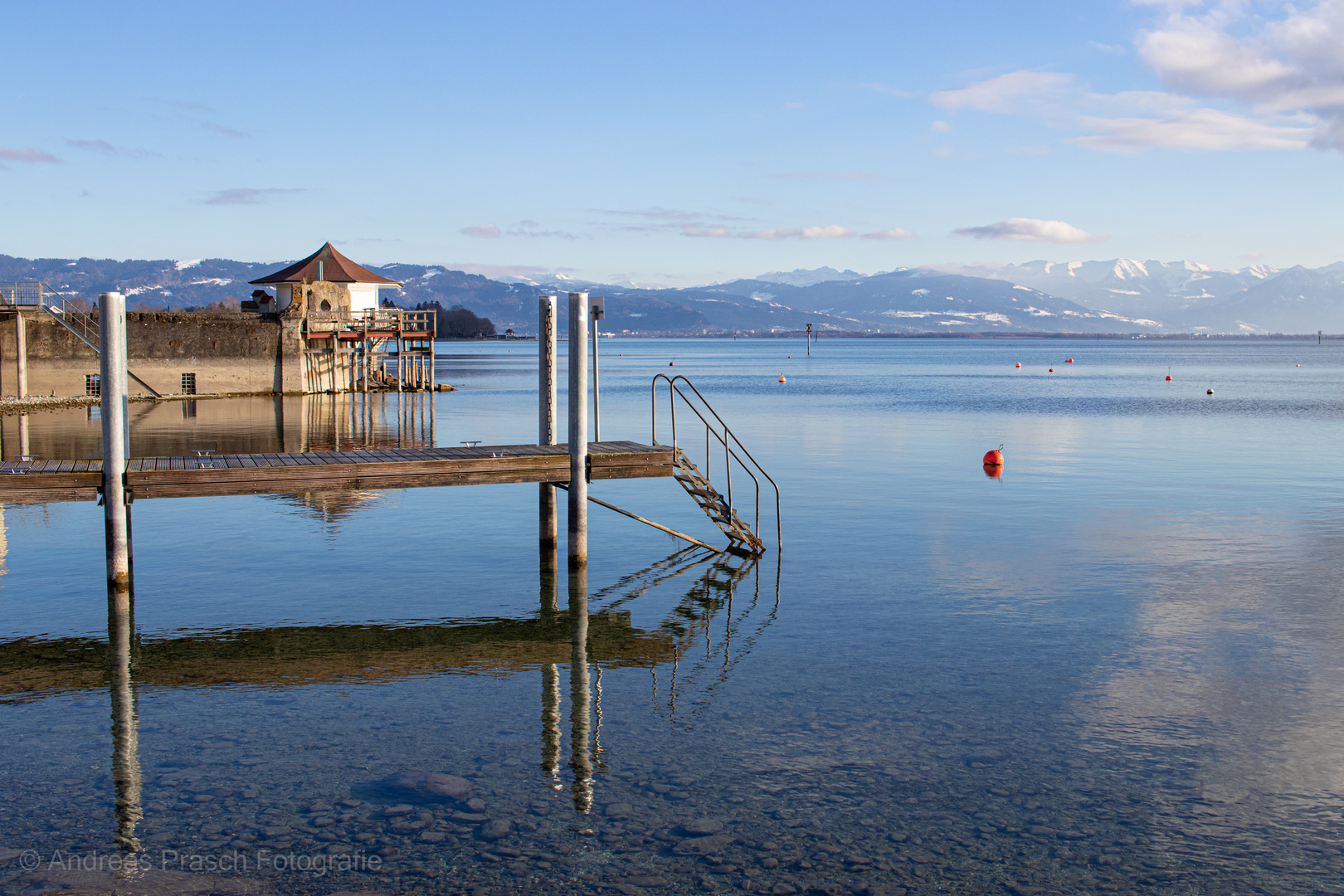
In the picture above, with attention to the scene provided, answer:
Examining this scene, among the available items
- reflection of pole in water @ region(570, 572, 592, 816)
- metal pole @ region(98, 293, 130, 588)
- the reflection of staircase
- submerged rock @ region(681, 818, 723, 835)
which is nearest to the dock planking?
metal pole @ region(98, 293, 130, 588)

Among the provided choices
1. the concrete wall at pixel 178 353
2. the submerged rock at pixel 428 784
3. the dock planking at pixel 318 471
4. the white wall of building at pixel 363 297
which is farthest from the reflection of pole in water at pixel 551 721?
the white wall of building at pixel 363 297

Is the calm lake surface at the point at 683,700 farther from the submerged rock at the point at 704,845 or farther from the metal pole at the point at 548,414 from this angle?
the metal pole at the point at 548,414

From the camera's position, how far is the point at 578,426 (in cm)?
1616

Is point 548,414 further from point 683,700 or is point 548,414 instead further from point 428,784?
point 428,784

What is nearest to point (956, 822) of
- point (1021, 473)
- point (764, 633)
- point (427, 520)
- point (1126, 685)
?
point (1126, 685)

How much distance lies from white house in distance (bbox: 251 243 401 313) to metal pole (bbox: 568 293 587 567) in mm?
45858

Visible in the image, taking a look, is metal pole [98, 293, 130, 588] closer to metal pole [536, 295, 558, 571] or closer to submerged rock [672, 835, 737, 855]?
metal pole [536, 295, 558, 571]

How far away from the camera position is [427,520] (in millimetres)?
21625

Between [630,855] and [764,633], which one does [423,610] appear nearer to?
[764,633]

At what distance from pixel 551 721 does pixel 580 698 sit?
0.80 meters

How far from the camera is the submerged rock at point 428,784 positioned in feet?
28.2

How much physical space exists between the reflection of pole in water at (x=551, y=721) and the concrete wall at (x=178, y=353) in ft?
154

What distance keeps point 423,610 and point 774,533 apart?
25.3ft

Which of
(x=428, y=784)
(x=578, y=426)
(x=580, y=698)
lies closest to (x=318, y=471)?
(x=578, y=426)
